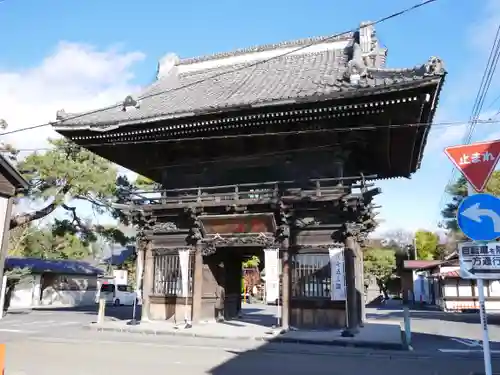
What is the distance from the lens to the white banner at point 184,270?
564 inches

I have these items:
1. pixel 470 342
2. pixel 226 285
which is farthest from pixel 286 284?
pixel 470 342

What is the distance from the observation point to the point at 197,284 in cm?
1425

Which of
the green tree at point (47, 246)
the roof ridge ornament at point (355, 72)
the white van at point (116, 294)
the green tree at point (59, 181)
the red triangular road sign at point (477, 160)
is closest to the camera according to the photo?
the red triangular road sign at point (477, 160)

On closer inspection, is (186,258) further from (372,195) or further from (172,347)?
(372,195)

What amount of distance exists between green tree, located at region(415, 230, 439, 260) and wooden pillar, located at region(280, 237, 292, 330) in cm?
4865

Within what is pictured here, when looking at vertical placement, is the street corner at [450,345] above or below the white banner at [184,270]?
below

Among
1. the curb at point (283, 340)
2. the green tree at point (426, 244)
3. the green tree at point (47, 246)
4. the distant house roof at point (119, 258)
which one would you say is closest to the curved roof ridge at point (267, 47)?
the curb at point (283, 340)

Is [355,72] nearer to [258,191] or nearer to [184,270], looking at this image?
[258,191]

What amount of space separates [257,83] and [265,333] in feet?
29.4

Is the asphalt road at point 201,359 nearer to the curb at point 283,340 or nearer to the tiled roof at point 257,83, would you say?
the curb at point 283,340

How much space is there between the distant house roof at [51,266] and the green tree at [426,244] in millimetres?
41907

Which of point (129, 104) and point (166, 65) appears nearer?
point (129, 104)

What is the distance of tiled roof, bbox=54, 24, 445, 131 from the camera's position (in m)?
11.6

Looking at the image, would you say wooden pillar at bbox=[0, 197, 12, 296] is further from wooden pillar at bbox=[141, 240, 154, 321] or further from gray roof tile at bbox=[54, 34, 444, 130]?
wooden pillar at bbox=[141, 240, 154, 321]
